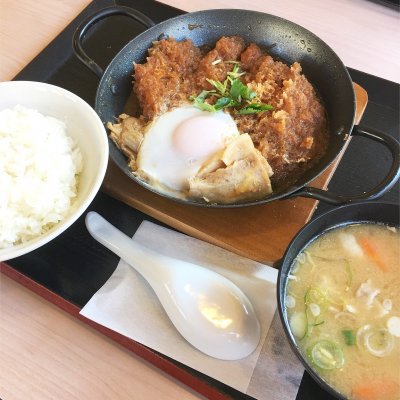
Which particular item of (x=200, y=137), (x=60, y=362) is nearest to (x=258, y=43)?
(x=200, y=137)

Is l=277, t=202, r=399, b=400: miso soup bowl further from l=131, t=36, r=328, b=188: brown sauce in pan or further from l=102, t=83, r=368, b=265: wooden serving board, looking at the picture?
l=131, t=36, r=328, b=188: brown sauce in pan

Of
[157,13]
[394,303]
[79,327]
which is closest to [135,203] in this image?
[79,327]

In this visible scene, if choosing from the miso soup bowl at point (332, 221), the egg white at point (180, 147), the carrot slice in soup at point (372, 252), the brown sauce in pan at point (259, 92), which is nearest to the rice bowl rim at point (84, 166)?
the egg white at point (180, 147)

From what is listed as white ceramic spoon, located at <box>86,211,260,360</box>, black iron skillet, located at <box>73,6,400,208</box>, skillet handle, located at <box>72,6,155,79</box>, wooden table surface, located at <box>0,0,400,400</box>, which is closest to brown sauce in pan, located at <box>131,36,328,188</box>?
black iron skillet, located at <box>73,6,400,208</box>

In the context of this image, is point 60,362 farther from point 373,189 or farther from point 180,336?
point 373,189

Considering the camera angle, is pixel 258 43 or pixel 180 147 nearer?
pixel 180 147

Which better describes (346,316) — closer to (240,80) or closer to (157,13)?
(240,80)

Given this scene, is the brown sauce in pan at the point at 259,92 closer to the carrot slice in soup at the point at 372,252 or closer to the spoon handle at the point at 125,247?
the carrot slice in soup at the point at 372,252

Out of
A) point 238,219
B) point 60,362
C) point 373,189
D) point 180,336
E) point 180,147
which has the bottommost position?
point 60,362
